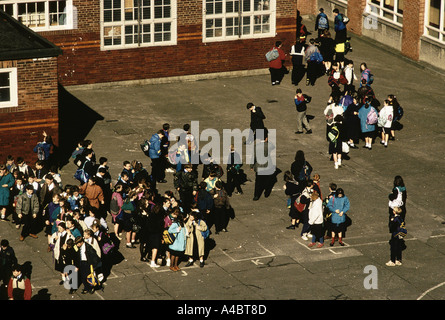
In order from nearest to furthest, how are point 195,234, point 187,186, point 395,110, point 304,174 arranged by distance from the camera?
point 195,234 → point 187,186 → point 304,174 → point 395,110

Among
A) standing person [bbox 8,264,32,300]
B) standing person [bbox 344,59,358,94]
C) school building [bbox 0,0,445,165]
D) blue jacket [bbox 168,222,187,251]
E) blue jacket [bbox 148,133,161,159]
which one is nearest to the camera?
standing person [bbox 8,264,32,300]

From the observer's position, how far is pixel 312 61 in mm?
37188

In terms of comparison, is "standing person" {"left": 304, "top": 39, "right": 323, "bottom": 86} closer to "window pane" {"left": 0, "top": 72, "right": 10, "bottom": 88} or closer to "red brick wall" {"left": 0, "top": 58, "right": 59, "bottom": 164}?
"red brick wall" {"left": 0, "top": 58, "right": 59, "bottom": 164}

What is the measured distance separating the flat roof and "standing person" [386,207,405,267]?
37.3 ft

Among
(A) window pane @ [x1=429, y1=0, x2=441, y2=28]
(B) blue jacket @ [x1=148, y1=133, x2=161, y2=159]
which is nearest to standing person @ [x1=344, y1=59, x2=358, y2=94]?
(A) window pane @ [x1=429, y1=0, x2=441, y2=28]

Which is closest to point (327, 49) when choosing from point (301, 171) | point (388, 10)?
point (388, 10)

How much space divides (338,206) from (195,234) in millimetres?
3600

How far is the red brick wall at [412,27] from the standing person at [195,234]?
1916 cm

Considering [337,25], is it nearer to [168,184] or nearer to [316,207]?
[168,184]

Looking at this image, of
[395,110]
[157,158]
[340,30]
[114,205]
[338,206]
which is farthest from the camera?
[340,30]

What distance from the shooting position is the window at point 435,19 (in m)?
39.4

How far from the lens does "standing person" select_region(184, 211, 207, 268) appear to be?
24.2 metres

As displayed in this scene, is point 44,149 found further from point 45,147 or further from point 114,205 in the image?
point 114,205

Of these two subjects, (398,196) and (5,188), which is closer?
(398,196)
